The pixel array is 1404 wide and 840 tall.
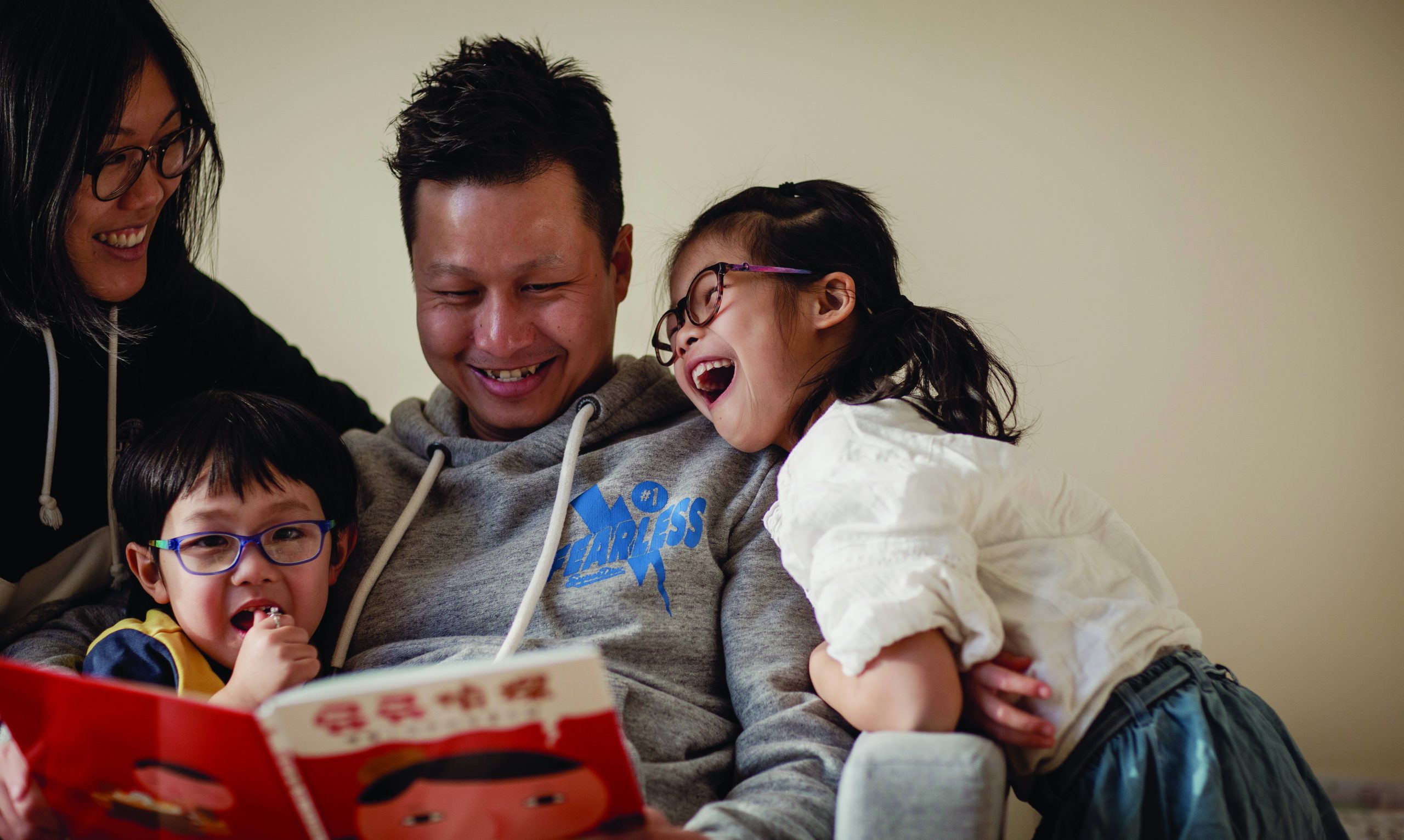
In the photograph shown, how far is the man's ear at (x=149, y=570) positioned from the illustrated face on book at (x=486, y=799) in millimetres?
638

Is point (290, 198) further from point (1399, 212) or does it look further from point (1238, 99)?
point (1399, 212)

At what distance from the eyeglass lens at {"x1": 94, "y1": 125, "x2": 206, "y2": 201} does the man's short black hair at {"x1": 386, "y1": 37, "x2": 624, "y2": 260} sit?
0.26 m

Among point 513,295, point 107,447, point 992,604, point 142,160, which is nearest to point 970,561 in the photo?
point 992,604

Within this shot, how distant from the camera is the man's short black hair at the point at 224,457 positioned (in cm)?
118

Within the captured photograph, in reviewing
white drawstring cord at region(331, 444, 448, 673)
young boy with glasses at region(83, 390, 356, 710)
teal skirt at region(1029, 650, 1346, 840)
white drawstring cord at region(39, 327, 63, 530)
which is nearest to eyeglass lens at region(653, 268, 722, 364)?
white drawstring cord at region(331, 444, 448, 673)

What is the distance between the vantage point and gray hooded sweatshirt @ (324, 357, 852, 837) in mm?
1062

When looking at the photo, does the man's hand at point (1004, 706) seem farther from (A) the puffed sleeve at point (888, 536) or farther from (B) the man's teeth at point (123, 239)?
(B) the man's teeth at point (123, 239)

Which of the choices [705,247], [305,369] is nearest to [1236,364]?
[705,247]

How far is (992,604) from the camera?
0.94 meters

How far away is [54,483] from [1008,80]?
5.95 feet

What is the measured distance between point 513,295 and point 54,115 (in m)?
0.56

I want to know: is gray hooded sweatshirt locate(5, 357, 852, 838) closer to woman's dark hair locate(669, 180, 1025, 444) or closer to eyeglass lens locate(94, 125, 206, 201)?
woman's dark hair locate(669, 180, 1025, 444)

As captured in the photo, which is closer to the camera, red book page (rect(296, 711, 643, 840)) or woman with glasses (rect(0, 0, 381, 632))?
red book page (rect(296, 711, 643, 840))

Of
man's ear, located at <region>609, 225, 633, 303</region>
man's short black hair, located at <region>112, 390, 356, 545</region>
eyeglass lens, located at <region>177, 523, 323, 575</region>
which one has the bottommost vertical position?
eyeglass lens, located at <region>177, 523, 323, 575</region>
